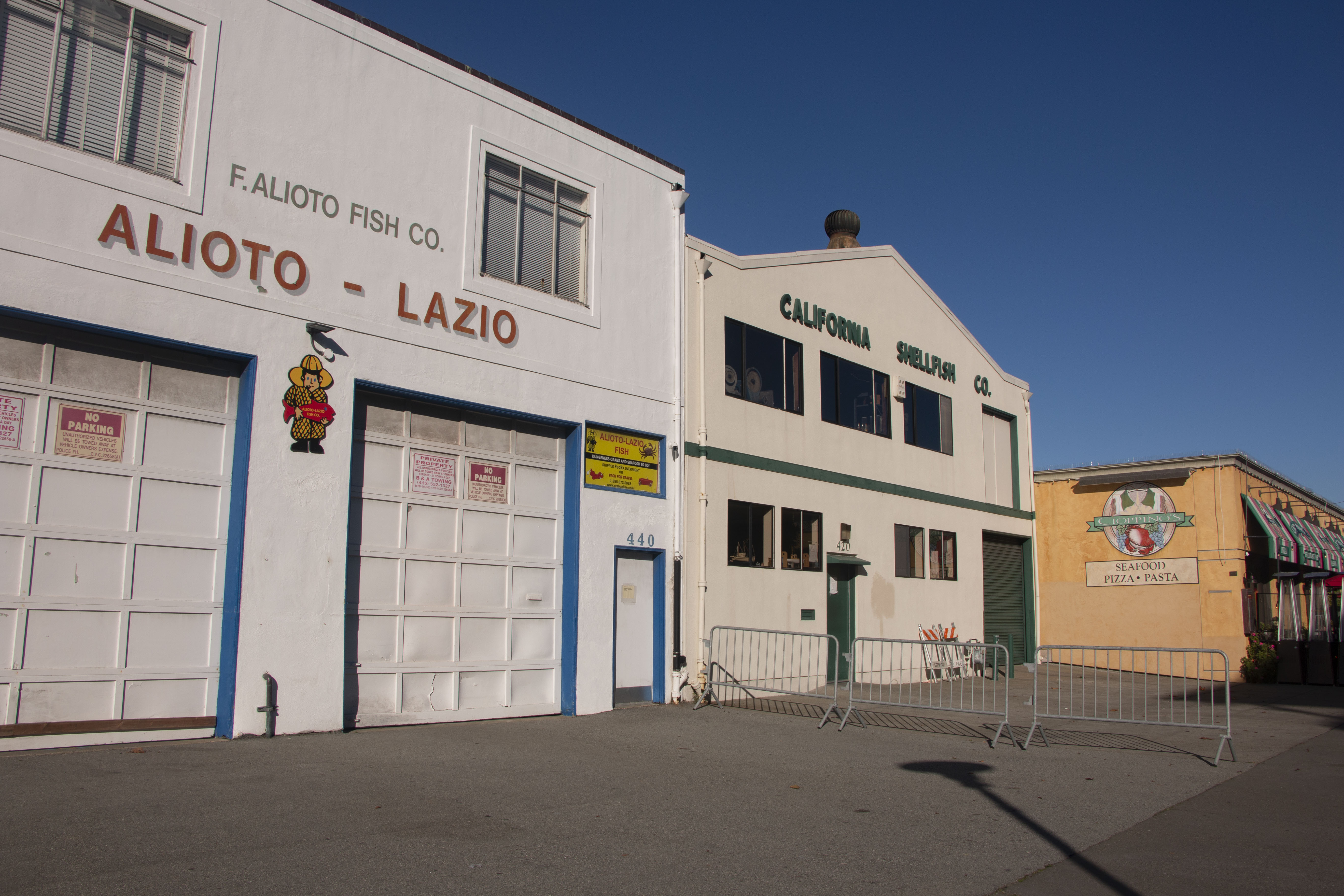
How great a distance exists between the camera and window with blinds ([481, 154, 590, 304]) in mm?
12367

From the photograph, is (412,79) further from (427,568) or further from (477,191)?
(427,568)

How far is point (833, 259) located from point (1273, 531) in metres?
13.6

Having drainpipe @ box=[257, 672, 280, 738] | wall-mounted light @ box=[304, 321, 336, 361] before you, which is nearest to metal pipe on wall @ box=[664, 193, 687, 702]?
wall-mounted light @ box=[304, 321, 336, 361]

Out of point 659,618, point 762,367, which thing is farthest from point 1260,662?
point 659,618

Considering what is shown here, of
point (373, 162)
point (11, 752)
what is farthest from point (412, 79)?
point (11, 752)

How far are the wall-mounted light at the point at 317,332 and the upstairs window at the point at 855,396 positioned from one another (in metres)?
9.78

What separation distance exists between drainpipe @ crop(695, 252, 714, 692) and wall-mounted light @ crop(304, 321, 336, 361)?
6.00 m

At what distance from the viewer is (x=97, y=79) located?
9.24 m

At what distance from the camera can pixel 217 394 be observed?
9695 millimetres

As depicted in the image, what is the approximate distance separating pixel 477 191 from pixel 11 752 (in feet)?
25.2

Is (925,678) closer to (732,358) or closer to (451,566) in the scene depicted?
(732,358)

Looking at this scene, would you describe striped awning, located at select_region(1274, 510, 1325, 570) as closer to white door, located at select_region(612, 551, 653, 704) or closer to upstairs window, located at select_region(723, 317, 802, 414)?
upstairs window, located at select_region(723, 317, 802, 414)

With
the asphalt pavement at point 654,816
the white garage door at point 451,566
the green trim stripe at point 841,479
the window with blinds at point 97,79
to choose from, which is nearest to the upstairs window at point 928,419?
the green trim stripe at point 841,479

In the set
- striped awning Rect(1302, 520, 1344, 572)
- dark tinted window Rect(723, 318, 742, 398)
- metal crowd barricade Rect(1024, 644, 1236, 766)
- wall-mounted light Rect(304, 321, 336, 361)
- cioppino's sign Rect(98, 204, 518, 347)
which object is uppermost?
dark tinted window Rect(723, 318, 742, 398)
